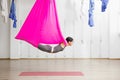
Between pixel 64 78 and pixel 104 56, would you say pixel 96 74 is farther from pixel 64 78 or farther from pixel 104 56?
pixel 104 56

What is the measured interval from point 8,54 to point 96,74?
212 inches

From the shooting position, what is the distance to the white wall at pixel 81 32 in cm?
1220

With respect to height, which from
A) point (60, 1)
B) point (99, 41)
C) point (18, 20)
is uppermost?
point (60, 1)

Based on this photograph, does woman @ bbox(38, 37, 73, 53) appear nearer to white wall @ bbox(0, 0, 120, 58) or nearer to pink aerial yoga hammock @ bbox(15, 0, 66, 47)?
pink aerial yoga hammock @ bbox(15, 0, 66, 47)

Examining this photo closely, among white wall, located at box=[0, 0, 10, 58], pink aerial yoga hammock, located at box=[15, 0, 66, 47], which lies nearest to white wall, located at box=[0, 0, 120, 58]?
white wall, located at box=[0, 0, 10, 58]

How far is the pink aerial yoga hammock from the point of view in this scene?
7.35 meters

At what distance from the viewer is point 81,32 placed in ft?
40.5

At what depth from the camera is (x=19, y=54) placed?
40.1 feet

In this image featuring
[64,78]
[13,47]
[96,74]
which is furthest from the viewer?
[13,47]

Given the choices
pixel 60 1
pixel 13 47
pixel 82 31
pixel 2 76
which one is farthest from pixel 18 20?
pixel 2 76

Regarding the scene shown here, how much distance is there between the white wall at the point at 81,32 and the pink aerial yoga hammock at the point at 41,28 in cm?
467

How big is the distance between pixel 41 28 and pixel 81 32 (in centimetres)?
515

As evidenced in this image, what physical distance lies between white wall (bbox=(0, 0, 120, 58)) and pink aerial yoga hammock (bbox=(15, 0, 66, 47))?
184 inches

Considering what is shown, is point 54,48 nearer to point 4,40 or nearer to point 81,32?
point 81,32
